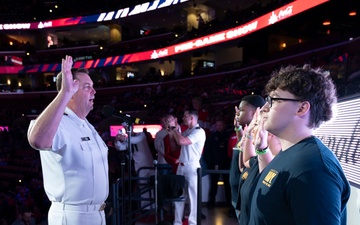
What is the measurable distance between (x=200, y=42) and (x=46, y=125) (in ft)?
64.7

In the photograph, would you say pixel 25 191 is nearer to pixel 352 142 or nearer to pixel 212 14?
pixel 352 142

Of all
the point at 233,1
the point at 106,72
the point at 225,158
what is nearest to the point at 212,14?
the point at 233,1

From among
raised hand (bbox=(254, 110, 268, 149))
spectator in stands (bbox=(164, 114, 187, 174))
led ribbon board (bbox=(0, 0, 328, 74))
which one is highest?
led ribbon board (bbox=(0, 0, 328, 74))

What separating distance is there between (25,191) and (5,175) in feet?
18.8

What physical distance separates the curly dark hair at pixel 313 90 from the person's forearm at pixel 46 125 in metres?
1.23

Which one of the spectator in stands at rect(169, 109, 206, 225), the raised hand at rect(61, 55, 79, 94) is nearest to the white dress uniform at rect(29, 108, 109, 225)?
the raised hand at rect(61, 55, 79, 94)

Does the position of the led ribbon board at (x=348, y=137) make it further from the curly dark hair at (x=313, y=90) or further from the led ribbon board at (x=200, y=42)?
the led ribbon board at (x=200, y=42)

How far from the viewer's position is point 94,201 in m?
2.24

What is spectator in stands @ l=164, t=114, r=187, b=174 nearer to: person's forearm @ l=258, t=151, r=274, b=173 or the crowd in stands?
person's forearm @ l=258, t=151, r=274, b=173

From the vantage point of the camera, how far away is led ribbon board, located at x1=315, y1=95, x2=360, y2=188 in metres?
2.18

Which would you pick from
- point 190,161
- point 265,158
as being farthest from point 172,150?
point 265,158

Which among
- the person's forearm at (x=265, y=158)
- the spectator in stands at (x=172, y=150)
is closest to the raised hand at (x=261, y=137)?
the person's forearm at (x=265, y=158)

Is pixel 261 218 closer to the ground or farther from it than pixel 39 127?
closer to the ground

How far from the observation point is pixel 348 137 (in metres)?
2.30
